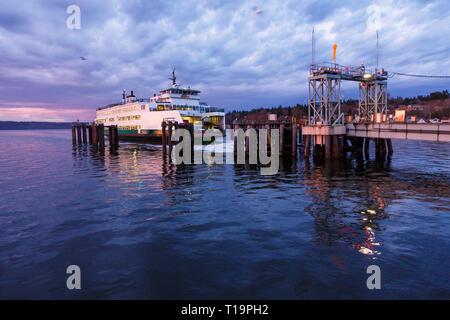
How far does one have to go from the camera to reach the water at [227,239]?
→ 21.4 feet

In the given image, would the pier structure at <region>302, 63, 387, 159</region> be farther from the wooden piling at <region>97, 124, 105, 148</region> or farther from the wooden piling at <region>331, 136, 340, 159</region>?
the wooden piling at <region>97, 124, 105, 148</region>

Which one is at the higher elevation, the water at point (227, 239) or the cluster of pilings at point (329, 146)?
the cluster of pilings at point (329, 146)

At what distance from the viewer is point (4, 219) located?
37.3ft

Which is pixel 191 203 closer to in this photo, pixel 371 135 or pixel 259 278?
pixel 259 278

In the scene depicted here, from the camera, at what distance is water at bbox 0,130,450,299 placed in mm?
6531

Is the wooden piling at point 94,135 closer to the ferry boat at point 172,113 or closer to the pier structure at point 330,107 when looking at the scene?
the ferry boat at point 172,113

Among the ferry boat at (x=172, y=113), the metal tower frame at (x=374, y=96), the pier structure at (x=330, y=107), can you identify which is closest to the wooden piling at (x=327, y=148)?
the pier structure at (x=330, y=107)

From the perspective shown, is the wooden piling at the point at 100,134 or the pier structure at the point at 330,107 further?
the wooden piling at the point at 100,134

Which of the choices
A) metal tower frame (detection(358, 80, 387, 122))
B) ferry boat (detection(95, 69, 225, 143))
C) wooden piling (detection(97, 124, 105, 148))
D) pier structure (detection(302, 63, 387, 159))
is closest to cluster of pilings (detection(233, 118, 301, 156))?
pier structure (detection(302, 63, 387, 159))

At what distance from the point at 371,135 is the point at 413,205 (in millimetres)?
14631

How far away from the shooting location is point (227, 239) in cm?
918
